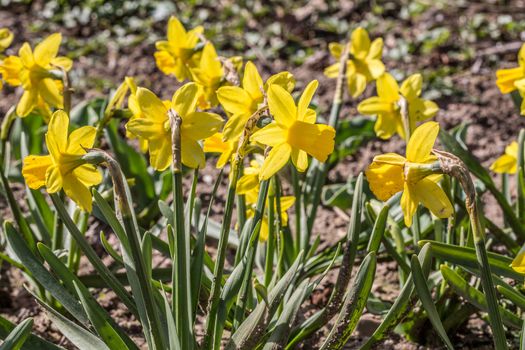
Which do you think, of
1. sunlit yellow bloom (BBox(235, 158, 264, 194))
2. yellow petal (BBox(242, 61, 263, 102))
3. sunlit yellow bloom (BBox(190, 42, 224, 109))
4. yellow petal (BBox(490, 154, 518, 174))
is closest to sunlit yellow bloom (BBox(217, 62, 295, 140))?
yellow petal (BBox(242, 61, 263, 102))

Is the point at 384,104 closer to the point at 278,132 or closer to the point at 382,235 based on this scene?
the point at 382,235

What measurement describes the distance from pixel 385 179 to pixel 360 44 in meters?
1.04

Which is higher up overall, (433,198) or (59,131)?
(59,131)

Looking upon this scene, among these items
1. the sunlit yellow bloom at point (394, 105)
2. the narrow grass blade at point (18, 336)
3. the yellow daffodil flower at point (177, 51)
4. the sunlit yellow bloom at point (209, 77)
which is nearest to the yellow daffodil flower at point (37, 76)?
the yellow daffodil flower at point (177, 51)

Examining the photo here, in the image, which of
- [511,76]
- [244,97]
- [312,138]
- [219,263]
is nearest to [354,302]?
[219,263]

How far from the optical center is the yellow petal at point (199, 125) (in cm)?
165

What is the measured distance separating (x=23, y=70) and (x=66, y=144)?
2.19ft

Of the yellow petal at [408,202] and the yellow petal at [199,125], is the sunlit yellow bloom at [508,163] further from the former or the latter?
the yellow petal at [199,125]

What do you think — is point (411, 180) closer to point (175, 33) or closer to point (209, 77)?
point (209, 77)

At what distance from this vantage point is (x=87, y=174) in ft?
5.46

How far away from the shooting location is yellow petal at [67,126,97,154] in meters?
1.65

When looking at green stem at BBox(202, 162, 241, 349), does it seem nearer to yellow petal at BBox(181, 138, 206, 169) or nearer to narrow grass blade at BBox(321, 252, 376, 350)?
yellow petal at BBox(181, 138, 206, 169)

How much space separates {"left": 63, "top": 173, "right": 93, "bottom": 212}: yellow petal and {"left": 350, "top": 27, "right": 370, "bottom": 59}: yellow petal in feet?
3.87

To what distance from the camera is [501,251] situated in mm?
2732
